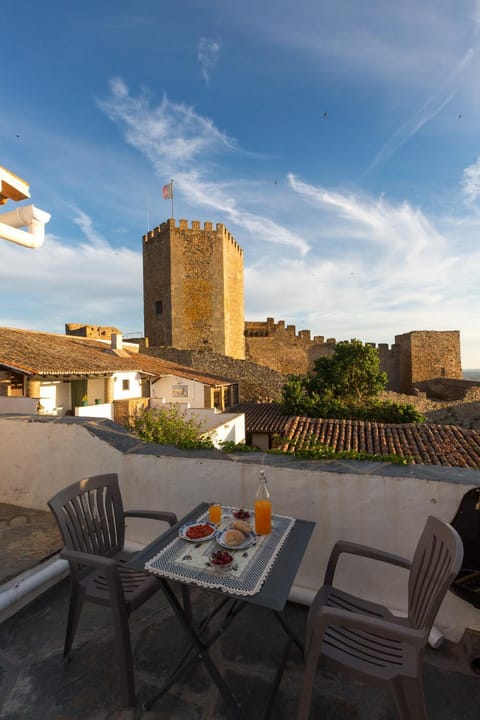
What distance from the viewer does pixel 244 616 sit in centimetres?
215

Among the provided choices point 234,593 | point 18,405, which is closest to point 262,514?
point 234,593

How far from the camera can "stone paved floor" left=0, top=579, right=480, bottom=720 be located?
1.53 metres

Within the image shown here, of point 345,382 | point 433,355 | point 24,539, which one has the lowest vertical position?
point 24,539

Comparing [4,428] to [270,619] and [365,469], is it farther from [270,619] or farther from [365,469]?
[365,469]

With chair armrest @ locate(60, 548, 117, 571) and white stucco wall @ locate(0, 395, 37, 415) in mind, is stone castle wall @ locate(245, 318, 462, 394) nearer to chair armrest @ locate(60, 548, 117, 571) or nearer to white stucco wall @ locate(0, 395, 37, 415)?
white stucco wall @ locate(0, 395, 37, 415)

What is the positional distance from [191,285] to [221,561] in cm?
2329

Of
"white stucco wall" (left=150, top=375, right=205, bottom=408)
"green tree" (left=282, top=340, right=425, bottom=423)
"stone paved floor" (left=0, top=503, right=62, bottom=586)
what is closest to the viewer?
"stone paved floor" (left=0, top=503, right=62, bottom=586)

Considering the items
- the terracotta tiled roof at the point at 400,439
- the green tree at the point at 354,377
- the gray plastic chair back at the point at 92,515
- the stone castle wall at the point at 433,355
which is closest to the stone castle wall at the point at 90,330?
the green tree at the point at 354,377

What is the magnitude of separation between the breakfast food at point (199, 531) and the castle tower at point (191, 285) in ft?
71.9

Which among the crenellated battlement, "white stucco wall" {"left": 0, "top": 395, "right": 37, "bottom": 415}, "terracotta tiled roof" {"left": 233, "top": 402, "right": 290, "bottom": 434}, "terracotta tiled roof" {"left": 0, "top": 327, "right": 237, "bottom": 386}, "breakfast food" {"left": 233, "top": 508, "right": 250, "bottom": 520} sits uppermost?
the crenellated battlement

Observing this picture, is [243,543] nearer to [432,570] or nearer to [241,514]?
[241,514]

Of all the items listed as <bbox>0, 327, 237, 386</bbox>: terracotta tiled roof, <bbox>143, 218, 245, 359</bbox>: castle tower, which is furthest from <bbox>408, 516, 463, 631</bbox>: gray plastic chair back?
<bbox>143, 218, 245, 359</bbox>: castle tower

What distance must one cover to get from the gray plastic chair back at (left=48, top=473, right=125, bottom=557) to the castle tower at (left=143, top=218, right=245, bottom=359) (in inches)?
848

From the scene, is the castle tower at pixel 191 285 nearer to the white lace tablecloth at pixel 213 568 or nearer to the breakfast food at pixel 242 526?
the breakfast food at pixel 242 526
